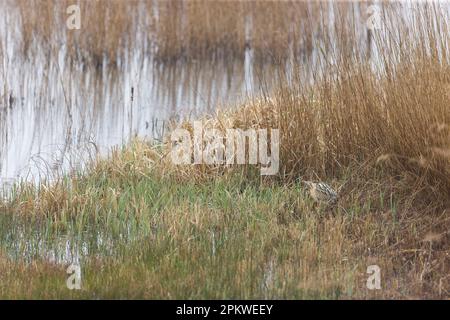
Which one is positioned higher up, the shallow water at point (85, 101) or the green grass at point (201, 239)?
the shallow water at point (85, 101)

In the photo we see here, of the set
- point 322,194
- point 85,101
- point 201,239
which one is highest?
point 85,101

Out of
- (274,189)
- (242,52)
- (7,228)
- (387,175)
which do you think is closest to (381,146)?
(387,175)

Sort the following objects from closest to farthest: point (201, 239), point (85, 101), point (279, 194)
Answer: point (201, 239) < point (279, 194) < point (85, 101)

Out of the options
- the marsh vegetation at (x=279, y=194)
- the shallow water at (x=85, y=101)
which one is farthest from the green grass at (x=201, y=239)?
the shallow water at (x=85, y=101)

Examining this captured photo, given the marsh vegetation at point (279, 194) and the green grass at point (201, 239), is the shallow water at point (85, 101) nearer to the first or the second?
the marsh vegetation at point (279, 194)

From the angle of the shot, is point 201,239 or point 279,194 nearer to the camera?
point 201,239

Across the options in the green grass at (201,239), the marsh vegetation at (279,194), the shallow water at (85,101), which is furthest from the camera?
the shallow water at (85,101)

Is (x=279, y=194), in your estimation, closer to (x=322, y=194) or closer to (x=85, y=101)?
(x=322, y=194)

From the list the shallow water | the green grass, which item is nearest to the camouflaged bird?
the green grass

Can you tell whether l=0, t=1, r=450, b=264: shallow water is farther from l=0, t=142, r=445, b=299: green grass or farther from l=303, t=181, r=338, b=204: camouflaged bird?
l=303, t=181, r=338, b=204: camouflaged bird

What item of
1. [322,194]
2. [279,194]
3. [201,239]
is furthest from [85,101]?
[201,239]

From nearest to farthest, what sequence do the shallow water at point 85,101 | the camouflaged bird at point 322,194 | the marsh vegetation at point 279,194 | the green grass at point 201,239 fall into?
the green grass at point 201,239 < the marsh vegetation at point 279,194 < the camouflaged bird at point 322,194 < the shallow water at point 85,101

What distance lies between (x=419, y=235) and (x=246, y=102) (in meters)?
2.67

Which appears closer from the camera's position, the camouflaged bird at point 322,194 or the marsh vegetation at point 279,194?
the marsh vegetation at point 279,194
